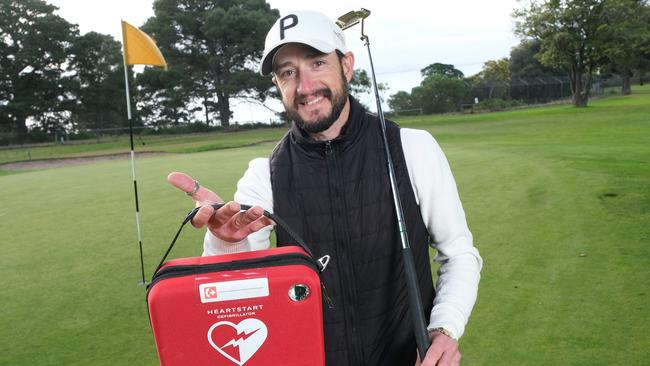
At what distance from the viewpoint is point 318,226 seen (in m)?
1.75

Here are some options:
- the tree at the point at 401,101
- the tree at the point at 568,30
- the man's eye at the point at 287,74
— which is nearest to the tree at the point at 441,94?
the tree at the point at 401,101

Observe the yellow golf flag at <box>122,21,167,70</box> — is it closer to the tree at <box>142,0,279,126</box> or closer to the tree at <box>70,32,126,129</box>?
the tree at <box>142,0,279,126</box>

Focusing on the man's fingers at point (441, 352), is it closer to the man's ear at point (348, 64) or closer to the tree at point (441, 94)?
the man's ear at point (348, 64)

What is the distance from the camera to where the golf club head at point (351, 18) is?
221 cm

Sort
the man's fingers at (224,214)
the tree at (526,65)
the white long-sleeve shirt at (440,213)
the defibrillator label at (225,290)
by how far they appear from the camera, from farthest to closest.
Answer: the tree at (526,65) < the white long-sleeve shirt at (440,213) < the man's fingers at (224,214) < the defibrillator label at (225,290)

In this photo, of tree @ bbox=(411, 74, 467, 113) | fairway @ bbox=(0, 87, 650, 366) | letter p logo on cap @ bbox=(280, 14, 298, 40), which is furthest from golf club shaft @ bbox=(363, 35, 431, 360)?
tree @ bbox=(411, 74, 467, 113)

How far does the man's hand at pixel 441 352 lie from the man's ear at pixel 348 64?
0.87m

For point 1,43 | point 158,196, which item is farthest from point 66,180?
point 1,43

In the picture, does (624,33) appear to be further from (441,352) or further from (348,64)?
(441,352)

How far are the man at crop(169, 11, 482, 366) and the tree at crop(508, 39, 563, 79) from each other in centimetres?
4938

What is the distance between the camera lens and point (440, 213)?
69.4 inches

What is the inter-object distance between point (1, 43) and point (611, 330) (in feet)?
121

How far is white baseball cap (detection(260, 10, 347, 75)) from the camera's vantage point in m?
1.75

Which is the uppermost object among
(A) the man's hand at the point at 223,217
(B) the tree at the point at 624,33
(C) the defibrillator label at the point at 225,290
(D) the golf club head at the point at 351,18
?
(B) the tree at the point at 624,33
